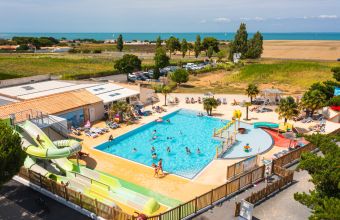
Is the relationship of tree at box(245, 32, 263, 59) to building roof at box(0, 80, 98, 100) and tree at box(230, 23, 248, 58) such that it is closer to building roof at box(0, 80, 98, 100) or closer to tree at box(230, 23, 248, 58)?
tree at box(230, 23, 248, 58)

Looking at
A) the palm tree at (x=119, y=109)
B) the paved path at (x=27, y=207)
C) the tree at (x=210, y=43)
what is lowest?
the paved path at (x=27, y=207)

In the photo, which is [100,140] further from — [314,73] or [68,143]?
[314,73]

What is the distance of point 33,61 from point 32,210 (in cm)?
7201

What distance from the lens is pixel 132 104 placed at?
38406mm

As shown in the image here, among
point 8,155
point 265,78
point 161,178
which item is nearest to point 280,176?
point 161,178

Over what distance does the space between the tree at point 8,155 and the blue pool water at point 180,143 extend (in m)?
11.7

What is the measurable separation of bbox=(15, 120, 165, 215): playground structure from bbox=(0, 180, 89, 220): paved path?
1802 millimetres

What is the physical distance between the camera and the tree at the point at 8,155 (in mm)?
13715

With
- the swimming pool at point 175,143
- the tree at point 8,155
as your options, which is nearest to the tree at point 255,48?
the swimming pool at point 175,143

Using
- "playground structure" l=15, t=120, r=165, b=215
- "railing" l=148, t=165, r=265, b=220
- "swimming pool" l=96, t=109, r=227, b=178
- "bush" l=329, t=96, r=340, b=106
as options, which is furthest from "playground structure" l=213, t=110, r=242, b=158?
"bush" l=329, t=96, r=340, b=106

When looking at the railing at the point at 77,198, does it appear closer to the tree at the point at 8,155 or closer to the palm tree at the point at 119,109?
the tree at the point at 8,155

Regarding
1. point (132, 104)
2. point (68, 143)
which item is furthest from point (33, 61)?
point (68, 143)

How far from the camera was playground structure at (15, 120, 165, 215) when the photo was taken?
17.8m

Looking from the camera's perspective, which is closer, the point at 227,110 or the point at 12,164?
the point at 12,164
